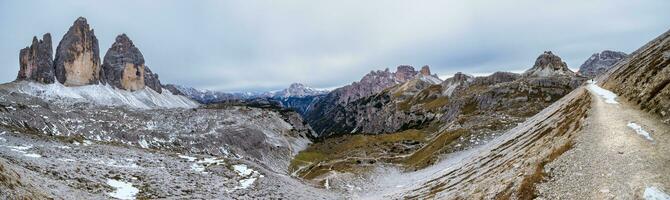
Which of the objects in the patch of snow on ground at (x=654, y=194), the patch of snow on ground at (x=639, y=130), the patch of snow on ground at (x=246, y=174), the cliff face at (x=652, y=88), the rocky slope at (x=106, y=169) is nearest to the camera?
the patch of snow on ground at (x=654, y=194)

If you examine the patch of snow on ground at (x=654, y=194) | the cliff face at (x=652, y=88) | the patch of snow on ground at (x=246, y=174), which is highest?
the cliff face at (x=652, y=88)

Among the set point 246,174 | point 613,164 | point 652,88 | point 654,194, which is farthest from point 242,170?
point 654,194

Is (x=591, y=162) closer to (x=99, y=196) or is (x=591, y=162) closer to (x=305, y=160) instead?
(x=99, y=196)

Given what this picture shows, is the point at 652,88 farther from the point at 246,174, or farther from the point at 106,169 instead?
the point at 106,169

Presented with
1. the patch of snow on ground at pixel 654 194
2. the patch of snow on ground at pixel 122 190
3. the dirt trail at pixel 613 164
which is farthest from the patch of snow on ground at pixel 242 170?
the patch of snow on ground at pixel 654 194

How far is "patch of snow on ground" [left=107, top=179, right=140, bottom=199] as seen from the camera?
4888cm

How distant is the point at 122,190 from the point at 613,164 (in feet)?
155

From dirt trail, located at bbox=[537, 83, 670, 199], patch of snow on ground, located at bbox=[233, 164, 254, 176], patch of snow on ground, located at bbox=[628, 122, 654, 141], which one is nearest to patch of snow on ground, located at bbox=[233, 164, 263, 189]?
patch of snow on ground, located at bbox=[233, 164, 254, 176]

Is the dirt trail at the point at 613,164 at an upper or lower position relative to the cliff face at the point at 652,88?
lower

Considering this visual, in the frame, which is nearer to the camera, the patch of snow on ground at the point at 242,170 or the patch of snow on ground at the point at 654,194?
the patch of snow on ground at the point at 654,194

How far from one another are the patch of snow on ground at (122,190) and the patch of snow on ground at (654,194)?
45347 mm

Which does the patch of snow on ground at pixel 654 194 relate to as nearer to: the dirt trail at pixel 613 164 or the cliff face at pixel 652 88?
the dirt trail at pixel 613 164

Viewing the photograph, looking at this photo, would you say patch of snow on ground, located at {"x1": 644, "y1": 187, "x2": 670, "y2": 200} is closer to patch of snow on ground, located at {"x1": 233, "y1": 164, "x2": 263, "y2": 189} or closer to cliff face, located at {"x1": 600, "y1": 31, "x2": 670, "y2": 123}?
cliff face, located at {"x1": 600, "y1": 31, "x2": 670, "y2": 123}

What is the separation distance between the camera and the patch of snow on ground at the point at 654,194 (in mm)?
28305
